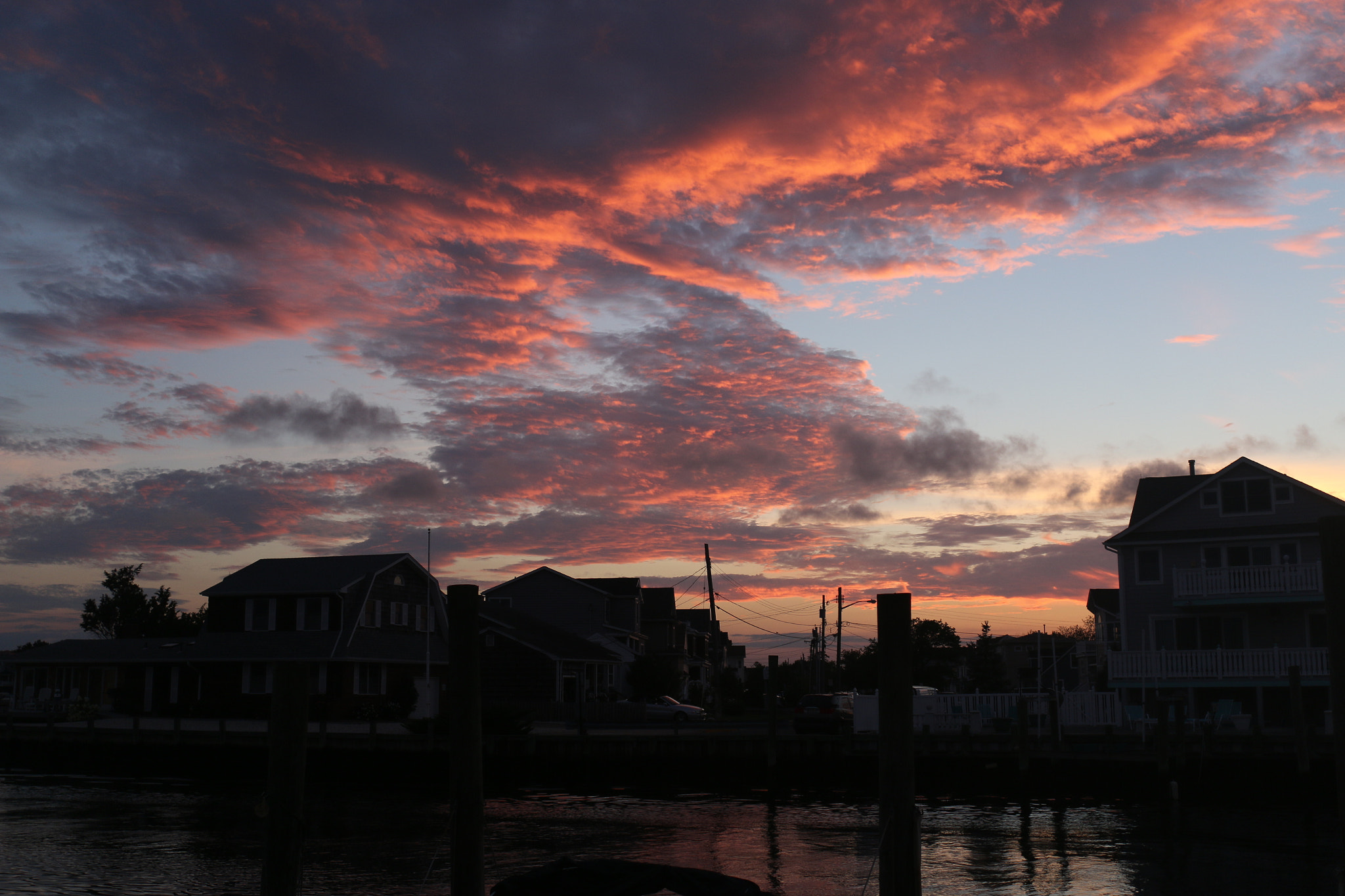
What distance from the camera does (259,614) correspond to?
186ft

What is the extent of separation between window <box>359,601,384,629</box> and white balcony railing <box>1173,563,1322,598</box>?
3744cm

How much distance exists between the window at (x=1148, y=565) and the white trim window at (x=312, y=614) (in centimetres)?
3811

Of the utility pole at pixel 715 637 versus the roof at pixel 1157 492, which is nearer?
the roof at pixel 1157 492

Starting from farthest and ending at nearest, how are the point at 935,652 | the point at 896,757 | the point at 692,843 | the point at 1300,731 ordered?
1. the point at 935,652
2. the point at 1300,731
3. the point at 692,843
4. the point at 896,757

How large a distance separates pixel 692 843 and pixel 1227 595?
27660mm

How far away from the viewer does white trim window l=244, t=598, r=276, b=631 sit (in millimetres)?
56469

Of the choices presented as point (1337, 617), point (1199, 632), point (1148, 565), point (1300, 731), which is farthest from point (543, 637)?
point (1337, 617)

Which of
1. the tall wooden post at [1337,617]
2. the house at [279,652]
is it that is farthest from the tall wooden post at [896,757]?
the house at [279,652]

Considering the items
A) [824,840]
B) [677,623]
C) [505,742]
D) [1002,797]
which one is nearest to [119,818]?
[505,742]

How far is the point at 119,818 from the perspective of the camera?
100 feet

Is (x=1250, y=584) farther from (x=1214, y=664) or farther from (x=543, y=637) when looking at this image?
(x=543, y=637)

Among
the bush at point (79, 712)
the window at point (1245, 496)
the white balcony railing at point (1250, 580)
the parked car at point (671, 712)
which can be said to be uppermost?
the window at point (1245, 496)

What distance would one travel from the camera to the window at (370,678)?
5331 cm

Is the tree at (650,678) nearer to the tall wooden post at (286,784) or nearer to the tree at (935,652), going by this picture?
the tree at (935,652)
